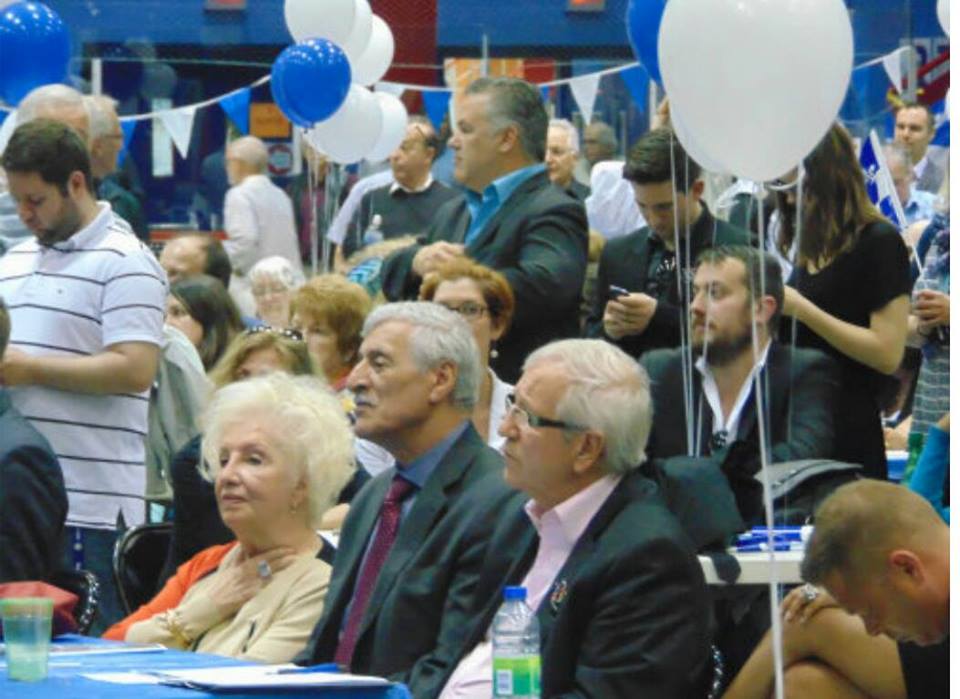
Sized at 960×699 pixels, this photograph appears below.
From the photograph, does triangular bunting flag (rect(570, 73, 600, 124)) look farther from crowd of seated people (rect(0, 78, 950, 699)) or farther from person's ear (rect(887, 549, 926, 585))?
person's ear (rect(887, 549, 926, 585))

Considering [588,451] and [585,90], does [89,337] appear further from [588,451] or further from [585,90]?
[585,90]

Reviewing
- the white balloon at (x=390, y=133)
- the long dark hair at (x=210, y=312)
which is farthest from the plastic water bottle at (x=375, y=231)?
the long dark hair at (x=210, y=312)

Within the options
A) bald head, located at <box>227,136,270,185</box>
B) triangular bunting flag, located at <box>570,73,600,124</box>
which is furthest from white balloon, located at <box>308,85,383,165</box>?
triangular bunting flag, located at <box>570,73,600,124</box>

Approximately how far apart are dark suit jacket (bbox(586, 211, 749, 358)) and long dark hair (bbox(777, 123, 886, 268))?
16.1 inches

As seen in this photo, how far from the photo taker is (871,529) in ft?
12.9

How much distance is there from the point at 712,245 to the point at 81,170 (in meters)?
1.77

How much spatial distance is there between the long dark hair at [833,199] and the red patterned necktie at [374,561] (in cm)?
167

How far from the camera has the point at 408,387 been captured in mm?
5098

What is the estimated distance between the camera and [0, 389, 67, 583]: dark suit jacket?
5.34m

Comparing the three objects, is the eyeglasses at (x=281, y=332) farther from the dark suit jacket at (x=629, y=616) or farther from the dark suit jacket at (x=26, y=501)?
the dark suit jacket at (x=629, y=616)

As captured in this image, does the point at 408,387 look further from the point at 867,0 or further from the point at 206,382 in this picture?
the point at 867,0

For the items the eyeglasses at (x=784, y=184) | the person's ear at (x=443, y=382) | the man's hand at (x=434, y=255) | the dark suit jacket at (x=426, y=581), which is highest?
the eyeglasses at (x=784, y=184)

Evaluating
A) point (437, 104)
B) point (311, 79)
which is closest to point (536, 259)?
point (311, 79)

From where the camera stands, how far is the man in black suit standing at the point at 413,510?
4.69 meters
